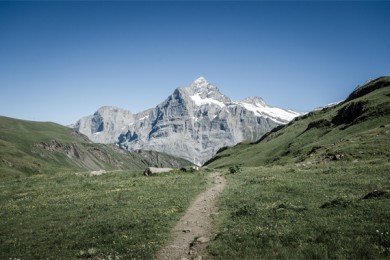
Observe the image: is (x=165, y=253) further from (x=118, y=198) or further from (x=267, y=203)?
(x=118, y=198)

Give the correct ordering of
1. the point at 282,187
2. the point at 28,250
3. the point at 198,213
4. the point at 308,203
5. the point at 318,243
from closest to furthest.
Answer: the point at 318,243 < the point at 28,250 < the point at 308,203 < the point at 198,213 < the point at 282,187

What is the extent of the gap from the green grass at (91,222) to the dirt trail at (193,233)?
25.4 inches

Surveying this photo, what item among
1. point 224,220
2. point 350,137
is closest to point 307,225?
point 224,220

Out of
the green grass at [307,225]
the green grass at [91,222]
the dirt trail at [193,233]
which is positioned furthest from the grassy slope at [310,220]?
the green grass at [91,222]

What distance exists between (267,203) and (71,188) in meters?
28.2

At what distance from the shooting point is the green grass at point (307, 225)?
1387cm

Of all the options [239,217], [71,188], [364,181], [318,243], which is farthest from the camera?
[71,188]

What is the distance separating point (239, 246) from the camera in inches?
613

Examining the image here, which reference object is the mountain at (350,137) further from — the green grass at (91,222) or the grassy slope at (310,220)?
the green grass at (91,222)

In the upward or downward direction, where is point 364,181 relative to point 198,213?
upward

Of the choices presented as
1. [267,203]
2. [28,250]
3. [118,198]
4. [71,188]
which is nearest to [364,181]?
[267,203]

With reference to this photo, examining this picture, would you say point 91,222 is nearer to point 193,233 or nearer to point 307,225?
point 193,233

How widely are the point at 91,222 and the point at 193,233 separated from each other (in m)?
8.15

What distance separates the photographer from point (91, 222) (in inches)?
889
